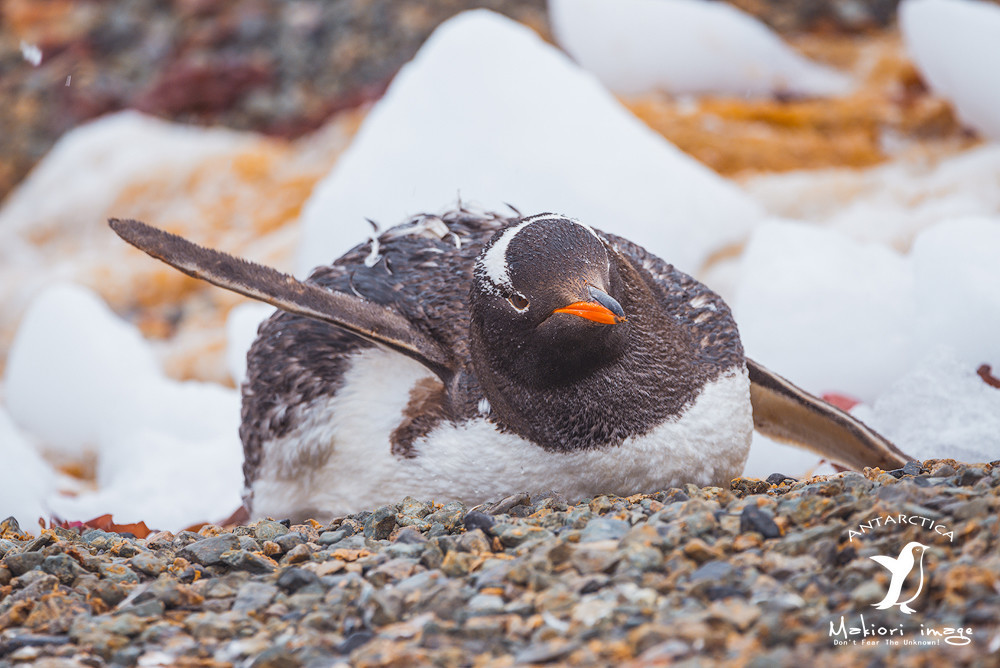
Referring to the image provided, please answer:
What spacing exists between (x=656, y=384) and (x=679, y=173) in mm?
2441

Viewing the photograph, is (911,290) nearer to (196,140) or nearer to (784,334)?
(784,334)

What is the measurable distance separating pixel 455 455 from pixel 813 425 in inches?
49.5

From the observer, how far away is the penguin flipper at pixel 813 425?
3.22 metres

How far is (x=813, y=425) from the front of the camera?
11.1ft

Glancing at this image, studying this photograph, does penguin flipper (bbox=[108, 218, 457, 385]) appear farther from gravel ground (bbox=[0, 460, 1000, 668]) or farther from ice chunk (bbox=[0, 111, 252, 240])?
ice chunk (bbox=[0, 111, 252, 240])

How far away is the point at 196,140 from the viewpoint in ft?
31.8

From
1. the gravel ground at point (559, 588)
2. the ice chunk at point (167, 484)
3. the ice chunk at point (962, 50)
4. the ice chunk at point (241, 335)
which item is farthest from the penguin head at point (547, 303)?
the ice chunk at point (962, 50)

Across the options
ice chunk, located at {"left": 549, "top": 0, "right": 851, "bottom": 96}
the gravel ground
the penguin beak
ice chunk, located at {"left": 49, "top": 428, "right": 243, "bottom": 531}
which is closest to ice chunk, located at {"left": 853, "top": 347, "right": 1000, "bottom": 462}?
the gravel ground

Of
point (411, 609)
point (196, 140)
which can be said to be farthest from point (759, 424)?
point (196, 140)

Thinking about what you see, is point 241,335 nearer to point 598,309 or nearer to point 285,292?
point 285,292

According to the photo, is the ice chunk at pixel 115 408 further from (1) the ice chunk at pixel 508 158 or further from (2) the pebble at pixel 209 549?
(2) the pebble at pixel 209 549

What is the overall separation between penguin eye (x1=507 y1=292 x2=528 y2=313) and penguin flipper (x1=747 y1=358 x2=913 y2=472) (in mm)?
984

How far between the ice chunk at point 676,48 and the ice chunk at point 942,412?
4.38m

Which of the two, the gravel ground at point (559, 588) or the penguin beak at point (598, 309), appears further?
the penguin beak at point (598, 309)
